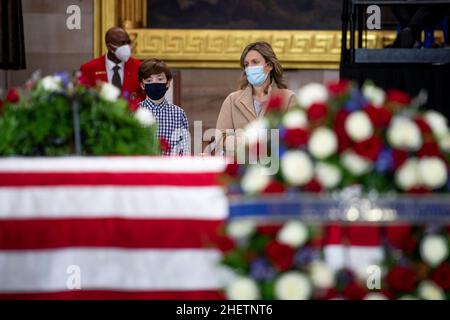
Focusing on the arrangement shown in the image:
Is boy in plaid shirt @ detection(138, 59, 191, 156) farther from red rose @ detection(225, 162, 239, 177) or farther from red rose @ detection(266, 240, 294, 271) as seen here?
red rose @ detection(266, 240, 294, 271)

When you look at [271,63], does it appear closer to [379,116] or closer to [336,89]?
[336,89]

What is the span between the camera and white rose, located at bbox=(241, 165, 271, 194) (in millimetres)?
3795

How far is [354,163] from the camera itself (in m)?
3.72

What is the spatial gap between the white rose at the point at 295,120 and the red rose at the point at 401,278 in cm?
58

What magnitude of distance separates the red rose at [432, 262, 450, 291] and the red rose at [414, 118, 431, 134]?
0.46 meters

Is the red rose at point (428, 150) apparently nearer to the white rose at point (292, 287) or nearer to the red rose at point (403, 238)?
the red rose at point (403, 238)

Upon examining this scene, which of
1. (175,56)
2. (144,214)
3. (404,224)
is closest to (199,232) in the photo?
(144,214)

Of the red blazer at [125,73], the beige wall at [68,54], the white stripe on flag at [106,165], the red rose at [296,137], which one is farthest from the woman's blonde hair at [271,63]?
the beige wall at [68,54]

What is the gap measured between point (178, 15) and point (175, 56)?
0.69 meters

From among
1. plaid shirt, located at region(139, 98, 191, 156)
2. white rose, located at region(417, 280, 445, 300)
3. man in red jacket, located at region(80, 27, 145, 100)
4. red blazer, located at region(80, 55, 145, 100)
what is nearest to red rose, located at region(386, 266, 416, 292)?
white rose, located at region(417, 280, 445, 300)

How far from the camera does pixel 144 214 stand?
13.6ft

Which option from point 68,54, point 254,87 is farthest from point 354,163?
point 68,54

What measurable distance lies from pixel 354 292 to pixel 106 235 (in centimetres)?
96
